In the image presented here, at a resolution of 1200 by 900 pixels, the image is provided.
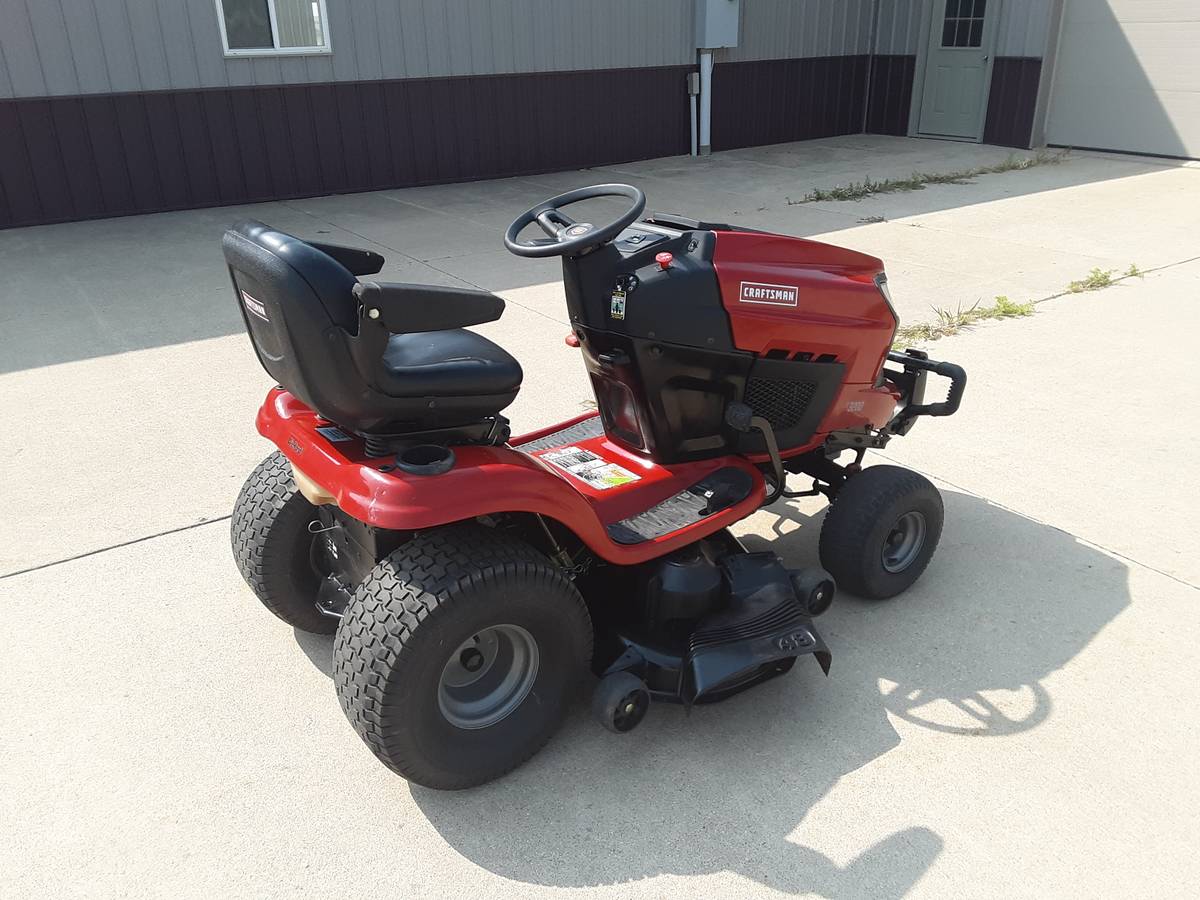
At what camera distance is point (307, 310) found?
79.8 inches

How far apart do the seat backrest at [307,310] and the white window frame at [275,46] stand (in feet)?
24.4

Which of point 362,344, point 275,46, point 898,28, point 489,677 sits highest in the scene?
→ point 275,46

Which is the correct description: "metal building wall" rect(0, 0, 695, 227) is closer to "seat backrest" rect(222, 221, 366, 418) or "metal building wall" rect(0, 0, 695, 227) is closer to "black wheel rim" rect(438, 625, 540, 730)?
"seat backrest" rect(222, 221, 366, 418)

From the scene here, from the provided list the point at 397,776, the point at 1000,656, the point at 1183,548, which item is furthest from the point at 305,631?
the point at 1183,548

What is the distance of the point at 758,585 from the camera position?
259 centimetres

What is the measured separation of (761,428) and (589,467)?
20.4 inches

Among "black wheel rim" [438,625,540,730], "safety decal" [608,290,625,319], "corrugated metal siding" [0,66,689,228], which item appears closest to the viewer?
"black wheel rim" [438,625,540,730]

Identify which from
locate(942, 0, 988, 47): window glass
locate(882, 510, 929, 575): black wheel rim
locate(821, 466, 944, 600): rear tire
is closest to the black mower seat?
locate(821, 466, 944, 600): rear tire

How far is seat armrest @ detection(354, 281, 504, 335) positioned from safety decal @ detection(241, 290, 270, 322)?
268 mm

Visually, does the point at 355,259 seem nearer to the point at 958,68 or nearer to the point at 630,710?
the point at 630,710

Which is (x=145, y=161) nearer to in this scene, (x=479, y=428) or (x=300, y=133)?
(x=300, y=133)

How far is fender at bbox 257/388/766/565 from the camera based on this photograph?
2.09 m

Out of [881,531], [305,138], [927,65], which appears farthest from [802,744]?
[927,65]

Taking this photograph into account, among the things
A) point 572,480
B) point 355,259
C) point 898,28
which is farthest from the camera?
point 898,28
